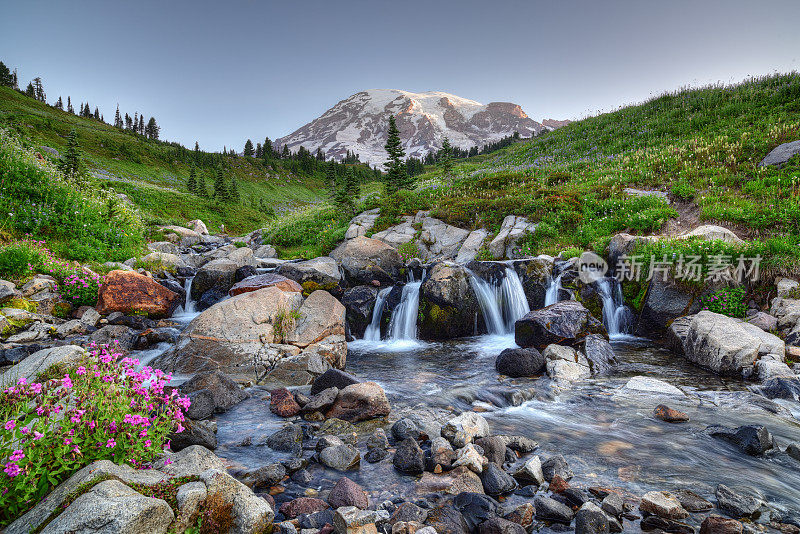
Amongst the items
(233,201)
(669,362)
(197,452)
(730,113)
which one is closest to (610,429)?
(669,362)

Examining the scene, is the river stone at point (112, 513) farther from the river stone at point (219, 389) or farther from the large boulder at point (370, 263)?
the large boulder at point (370, 263)

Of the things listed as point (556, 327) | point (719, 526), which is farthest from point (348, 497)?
point (556, 327)

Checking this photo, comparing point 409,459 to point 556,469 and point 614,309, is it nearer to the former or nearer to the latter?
point 556,469

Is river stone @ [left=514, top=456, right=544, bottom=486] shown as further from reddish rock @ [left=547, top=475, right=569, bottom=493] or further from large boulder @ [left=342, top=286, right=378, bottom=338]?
large boulder @ [left=342, top=286, right=378, bottom=338]

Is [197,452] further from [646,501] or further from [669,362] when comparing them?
[669,362]

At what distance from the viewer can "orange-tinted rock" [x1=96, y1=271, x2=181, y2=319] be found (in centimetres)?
1223

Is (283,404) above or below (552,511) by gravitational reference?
below

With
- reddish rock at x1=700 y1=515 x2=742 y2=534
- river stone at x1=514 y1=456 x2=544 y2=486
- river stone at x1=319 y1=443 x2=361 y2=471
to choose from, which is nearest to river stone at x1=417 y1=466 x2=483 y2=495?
river stone at x1=514 y1=456 x2=544 y2=486

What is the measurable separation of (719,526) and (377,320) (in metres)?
12.1

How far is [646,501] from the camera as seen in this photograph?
445 cm

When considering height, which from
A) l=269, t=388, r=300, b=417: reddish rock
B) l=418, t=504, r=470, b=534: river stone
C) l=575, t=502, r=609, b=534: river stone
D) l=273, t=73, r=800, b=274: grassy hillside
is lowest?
l=269, t=388, r=300, b=417: reddish rock

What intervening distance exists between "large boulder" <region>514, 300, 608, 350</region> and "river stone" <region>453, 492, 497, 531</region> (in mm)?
7465

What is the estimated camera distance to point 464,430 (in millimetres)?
6125

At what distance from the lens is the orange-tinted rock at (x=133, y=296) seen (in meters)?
12.2
